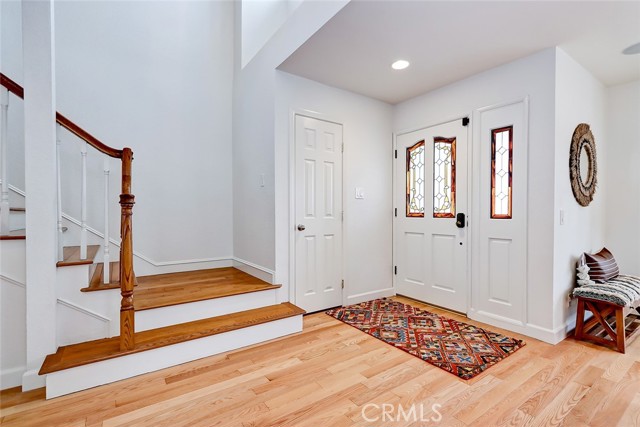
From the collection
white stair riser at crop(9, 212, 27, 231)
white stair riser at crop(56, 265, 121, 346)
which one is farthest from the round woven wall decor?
white stair riser at crop(9, 212, 27, 231)

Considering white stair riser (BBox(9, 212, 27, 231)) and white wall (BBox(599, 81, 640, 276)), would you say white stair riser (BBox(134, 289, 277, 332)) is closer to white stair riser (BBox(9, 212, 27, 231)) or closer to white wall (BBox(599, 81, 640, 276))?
white stair riser (BBox(9, 212, 27, 231))

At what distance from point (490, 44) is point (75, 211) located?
4.10 meters

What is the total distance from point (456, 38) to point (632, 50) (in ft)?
5.16

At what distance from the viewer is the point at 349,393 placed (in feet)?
5.81

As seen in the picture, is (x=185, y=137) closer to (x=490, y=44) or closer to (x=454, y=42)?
(x=454, y=42)

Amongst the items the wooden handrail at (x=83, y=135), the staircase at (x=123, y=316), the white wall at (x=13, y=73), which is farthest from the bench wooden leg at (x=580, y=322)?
the white wall at (x=13, y=73)

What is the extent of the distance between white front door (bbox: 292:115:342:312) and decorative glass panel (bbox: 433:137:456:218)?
1049 mm

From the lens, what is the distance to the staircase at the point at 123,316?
1843 mm

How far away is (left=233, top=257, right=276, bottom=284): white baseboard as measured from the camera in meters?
2.97

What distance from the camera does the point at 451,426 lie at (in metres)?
1.49

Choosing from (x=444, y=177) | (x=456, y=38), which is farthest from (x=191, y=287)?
(x=456, y=38)

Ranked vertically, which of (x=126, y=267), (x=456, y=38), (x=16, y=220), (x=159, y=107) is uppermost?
(x=456, y=38)

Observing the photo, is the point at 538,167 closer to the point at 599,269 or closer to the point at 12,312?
the point at 599,269

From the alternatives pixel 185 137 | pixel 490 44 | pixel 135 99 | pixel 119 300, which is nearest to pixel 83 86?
pixel 135 99
